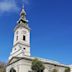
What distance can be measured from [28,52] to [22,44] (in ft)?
9.79

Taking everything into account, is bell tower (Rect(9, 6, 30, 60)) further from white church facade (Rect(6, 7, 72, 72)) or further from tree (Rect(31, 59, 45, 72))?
tree (Rect(31, 59, 45, 72))

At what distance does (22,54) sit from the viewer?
57.9 metres

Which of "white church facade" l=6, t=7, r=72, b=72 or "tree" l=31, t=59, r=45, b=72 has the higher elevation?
"white church facade" l=6, t=7, r=72, b=72

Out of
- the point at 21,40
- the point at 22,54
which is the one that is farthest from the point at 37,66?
the point at 21,40

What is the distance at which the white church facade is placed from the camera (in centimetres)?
4734

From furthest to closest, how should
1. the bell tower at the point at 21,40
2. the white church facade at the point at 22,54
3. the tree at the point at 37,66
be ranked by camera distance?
1. the bell tower at the point at 21,40
2. the white church facade at the point at 22,54
3. the tree at the point at 37,66

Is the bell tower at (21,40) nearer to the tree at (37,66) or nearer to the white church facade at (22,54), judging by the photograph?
the white church facade at (22,54)

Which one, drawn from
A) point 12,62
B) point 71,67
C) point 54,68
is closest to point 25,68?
point 12,62

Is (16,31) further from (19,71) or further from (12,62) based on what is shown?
(19,71)

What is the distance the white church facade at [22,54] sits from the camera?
47344mm

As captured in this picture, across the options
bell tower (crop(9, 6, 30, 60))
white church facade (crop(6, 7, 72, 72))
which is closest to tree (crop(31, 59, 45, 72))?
white church facade (crop(6, 7, 72, 72))

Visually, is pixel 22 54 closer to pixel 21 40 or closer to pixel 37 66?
pixel 21 40

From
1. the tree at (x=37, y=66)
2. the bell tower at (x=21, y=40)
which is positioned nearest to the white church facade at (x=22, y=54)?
the bell tower at (x=21, y=40)

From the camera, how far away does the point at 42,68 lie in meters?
45.8
